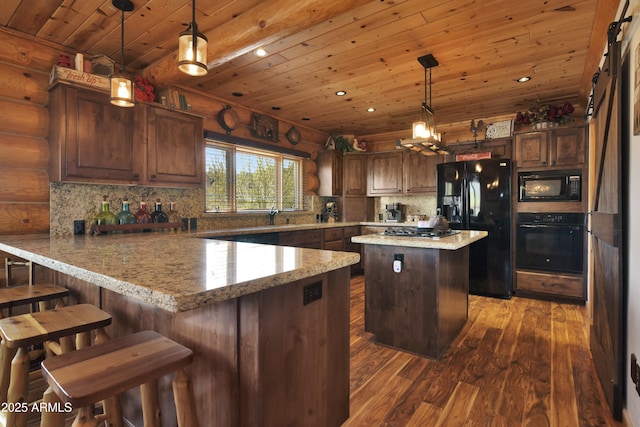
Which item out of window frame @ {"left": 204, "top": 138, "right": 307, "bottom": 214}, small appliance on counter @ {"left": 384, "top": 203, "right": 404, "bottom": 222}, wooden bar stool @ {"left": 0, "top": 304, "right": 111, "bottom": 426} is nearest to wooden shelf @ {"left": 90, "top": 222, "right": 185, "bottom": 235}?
window frame @ {"left": 204, "top": 138, "right": 307, "bottom": 214}

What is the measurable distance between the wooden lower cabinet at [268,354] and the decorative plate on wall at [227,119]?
9.05 feet

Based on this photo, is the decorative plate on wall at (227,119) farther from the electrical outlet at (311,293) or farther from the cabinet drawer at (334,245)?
the electrical outlet at (311,293)

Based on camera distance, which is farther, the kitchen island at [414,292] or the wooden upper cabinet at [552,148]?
the wooden upper cabinet at [552,148]

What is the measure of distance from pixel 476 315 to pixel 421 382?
5.37ft

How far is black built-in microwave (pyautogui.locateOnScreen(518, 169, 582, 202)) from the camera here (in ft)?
12.3

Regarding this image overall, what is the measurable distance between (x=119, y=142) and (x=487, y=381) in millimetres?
3281

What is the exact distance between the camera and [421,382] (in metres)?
2.10

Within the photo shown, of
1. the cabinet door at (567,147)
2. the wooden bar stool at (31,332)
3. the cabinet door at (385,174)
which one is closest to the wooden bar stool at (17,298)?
the wooden bar stool at (31,332)

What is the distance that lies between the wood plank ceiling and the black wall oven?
4.79 ft

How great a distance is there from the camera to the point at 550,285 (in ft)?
12.7

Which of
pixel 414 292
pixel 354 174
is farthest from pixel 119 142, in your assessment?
pixel 354 174

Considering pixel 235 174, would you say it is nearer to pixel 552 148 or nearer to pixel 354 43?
pixel 354 43

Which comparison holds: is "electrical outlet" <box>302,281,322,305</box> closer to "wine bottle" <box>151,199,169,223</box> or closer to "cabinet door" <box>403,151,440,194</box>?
"wine bottle" <box>151,199,169,223</box>

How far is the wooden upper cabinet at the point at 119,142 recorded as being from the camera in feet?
7.79
